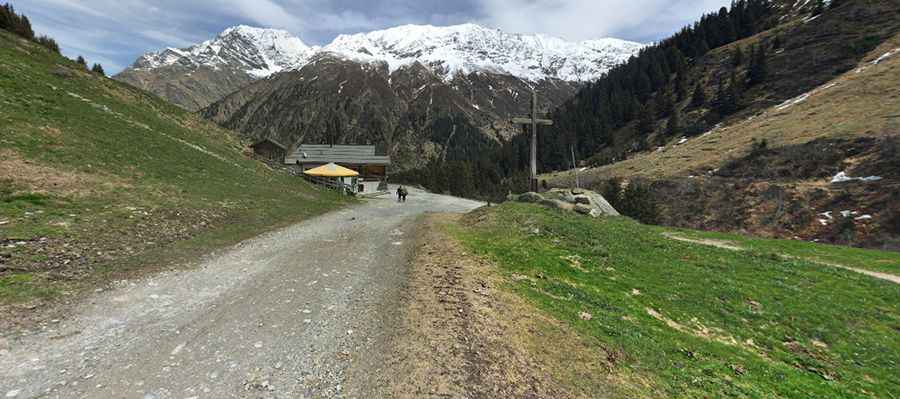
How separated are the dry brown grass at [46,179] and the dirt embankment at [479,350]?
16.0m

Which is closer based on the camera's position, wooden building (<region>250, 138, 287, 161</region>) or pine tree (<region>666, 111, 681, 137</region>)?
wooden building (<region>250, 138, 287, 161</region>)

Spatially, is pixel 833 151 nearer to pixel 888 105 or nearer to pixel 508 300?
pixel 888 105

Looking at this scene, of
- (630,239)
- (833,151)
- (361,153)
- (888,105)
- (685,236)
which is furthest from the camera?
(361,153)

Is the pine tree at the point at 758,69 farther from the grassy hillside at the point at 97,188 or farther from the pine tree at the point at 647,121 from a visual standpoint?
the grassy hillside at the point at 97,188

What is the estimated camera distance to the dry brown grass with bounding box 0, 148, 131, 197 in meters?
14.3

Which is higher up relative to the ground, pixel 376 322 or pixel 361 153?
pixel 361 153

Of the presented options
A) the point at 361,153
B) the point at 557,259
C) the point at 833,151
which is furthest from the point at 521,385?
the point at 361,153

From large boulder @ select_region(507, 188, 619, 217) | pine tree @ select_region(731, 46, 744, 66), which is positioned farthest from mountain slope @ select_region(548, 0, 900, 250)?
large boulder @ select_region(507, 188, 619, 217)

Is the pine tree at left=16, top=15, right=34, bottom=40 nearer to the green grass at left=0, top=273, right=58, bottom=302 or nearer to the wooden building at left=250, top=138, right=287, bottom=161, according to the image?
the wooden building at left=250, top=138, right=287, bottom=161

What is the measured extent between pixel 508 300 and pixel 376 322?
3543mm

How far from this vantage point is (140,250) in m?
12.2

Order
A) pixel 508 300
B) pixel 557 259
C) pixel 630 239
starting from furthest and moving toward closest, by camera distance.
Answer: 1. pixel 630 239
2. pixel 557 259
3. pixel 508 300

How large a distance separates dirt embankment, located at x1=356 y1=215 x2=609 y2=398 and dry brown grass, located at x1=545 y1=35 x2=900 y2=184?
59.9m

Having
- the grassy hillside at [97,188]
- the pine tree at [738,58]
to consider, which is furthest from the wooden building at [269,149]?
the pine tree at [738,58]
